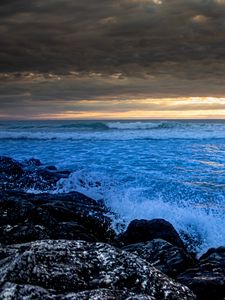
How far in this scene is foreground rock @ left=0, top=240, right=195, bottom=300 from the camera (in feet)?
10.5

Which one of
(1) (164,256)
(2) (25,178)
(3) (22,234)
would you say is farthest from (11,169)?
(1) (164,256)

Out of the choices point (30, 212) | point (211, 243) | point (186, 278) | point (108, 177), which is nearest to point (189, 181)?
point (108, 177)

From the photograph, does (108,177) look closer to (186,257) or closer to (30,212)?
(30,212)

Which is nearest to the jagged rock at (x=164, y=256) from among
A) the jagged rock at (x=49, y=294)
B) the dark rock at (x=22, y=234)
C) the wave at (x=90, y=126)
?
the dark rock at (x=22, y=234)

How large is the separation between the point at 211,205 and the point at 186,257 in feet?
18.9

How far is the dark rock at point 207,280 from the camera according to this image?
159 inches

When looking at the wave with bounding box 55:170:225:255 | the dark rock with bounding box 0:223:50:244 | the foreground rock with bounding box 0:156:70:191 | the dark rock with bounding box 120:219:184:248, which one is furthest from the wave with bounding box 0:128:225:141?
the dark rock with bounding box 0:223:50:244

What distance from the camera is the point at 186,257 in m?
5.64

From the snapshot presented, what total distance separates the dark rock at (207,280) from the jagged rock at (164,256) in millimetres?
240

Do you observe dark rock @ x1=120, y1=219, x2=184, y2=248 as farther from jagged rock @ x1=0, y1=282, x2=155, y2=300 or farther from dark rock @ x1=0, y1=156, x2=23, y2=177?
dark rock @ x1=0, y1=156, x2=23, y2=177

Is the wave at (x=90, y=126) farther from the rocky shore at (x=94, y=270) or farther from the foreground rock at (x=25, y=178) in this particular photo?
the rocky shore at (x=94, y=270)

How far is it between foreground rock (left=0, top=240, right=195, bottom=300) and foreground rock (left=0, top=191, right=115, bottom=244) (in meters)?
2.34

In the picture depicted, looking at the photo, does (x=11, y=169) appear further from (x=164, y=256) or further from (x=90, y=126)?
(x=90, y=126)

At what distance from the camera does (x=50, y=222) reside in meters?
7.24
